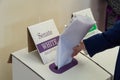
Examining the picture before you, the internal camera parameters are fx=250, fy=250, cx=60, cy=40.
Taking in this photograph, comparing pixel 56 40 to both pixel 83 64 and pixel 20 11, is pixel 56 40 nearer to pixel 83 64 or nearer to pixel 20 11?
pixel 83 64

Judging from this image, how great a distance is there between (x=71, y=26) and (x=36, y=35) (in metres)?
0.22

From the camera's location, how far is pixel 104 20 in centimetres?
222

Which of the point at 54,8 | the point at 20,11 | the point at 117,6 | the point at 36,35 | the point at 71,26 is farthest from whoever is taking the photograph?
the point at 117,6

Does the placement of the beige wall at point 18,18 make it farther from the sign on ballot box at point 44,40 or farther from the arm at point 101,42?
the arm at point 101,42

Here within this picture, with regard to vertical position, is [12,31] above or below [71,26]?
below

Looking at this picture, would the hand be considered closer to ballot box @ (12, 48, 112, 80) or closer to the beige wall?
ballot box @ (12, 48, 112, 80)

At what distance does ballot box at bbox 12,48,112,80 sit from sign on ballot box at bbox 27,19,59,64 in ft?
0.14

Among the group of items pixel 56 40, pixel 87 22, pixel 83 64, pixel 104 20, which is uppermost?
pixel 87 22

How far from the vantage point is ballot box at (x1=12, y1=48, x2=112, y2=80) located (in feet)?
3.84

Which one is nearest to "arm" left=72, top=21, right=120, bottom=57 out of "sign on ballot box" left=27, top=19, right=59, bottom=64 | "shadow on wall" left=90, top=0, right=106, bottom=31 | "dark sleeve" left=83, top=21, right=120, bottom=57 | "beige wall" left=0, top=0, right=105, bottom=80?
"dark sleeve" left=83, top=21, right=120, bottom=57

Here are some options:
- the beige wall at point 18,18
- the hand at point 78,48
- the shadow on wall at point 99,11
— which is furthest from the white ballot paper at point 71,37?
the shadow on wall at point 99,11

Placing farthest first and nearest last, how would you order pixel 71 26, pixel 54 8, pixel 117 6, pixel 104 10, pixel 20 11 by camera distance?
1. pixel 104 10
2. pixel 117 6
3. pixel 54 8
4. pixel 20 11
5. pixel 71 26

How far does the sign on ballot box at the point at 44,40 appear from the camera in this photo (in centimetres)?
125

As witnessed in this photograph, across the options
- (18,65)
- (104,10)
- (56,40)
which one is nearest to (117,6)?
(104,10)
